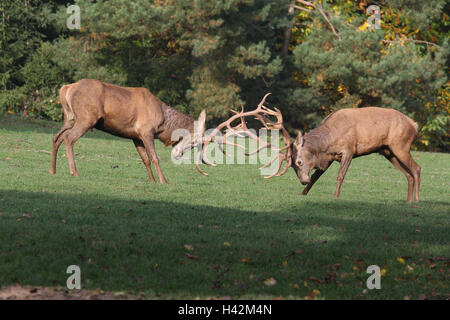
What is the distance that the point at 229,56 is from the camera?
29.7 m

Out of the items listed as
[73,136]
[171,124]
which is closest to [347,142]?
[171,124]

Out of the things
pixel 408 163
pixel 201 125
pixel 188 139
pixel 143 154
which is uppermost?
pixel 201 125

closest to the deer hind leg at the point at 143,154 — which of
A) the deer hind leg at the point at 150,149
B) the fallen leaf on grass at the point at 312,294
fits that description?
the deer hind leg at the point at 150,149

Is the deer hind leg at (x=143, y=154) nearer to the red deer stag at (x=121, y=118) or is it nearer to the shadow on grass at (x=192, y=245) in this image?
the red deer stag at (x=121, y=118)

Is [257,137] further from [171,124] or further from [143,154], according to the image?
[143,154]

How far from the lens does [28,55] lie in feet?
115

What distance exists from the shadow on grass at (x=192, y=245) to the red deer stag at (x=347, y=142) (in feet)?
8.73

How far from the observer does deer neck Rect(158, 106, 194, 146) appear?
15883 mm

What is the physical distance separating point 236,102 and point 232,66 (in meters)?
1.65

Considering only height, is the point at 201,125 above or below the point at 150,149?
above

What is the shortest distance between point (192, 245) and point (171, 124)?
24.7 ft

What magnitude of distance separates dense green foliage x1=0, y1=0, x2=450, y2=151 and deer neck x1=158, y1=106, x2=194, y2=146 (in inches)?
489

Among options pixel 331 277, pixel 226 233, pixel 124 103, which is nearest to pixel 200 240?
pixel 226 233

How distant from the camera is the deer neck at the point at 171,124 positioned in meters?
15.9
